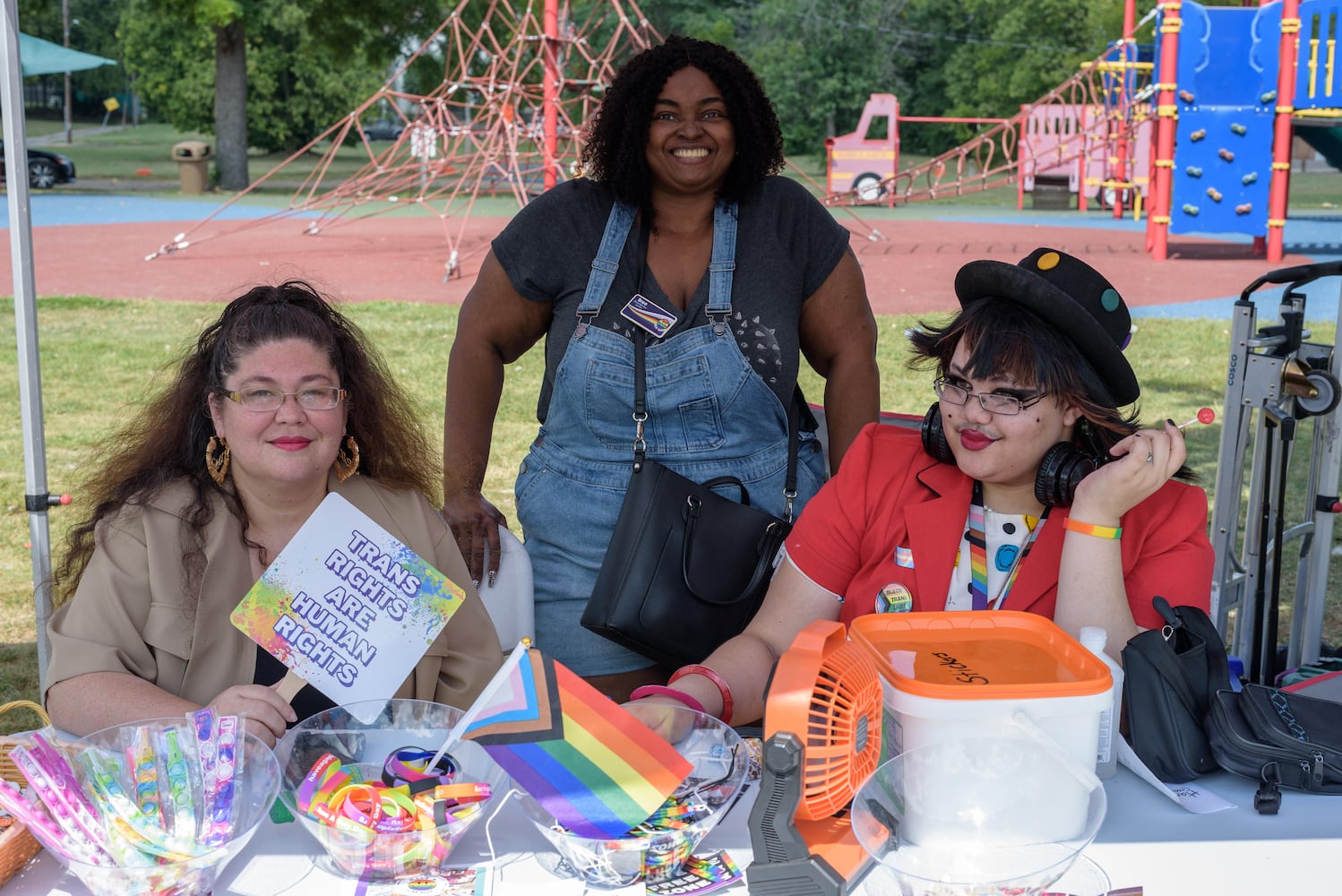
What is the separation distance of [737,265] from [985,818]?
178cm

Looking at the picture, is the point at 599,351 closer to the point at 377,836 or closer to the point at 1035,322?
the point at 1035,322

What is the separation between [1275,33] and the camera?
47.7ft

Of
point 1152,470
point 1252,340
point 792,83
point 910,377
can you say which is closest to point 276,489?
point 1152,470

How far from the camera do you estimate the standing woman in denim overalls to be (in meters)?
3.06

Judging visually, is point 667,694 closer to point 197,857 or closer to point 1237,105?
point 197,857

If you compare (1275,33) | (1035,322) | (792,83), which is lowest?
(1035,322)

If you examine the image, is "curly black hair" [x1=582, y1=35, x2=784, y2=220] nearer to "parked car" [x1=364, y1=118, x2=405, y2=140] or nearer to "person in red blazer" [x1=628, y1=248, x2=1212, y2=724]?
"person in red blazer" [x1=628, y1=248, x2=1212, y2=724]

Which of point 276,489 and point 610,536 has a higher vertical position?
point 276,489

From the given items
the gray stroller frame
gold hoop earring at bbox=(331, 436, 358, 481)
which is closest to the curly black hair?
gold hoop earring at bbox=(331, 436, 358, 481)

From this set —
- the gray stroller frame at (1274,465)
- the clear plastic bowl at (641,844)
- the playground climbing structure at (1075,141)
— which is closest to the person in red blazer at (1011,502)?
the clear plastic bowl at (641,844)

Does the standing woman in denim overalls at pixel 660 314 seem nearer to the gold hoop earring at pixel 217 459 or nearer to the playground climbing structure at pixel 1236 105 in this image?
the gold hoop earring at pixel 217 459

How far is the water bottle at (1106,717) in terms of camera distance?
1.84m

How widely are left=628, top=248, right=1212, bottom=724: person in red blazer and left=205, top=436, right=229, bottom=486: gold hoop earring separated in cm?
98

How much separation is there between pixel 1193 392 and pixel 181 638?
789 cm
